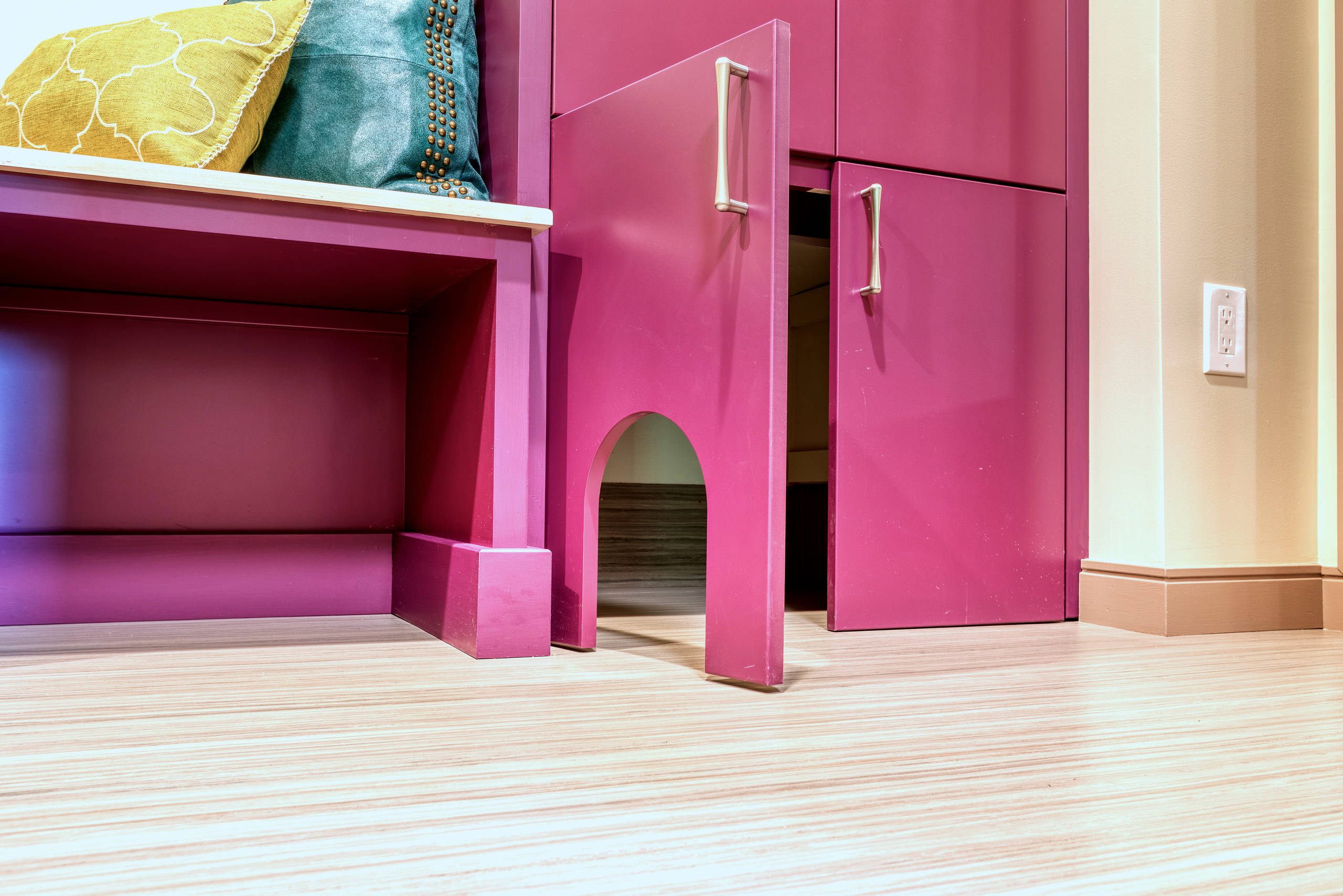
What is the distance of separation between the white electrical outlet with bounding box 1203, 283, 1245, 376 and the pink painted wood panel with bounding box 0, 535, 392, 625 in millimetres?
1368

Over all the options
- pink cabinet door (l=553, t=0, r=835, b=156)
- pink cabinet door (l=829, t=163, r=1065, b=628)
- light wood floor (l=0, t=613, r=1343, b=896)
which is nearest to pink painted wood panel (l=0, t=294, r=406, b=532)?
light wood floor (l=0, t=613, r=1343, b=896)

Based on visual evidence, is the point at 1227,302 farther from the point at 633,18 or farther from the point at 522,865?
the point at 522,865

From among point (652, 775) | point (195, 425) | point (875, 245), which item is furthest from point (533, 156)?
point (652, 775)

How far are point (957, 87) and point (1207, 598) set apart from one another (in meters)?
0.91

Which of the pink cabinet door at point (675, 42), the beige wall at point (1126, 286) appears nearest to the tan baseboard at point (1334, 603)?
the beige wall at point (1126, 286)

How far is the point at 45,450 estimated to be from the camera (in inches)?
56.4

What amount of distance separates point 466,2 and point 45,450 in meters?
0.91

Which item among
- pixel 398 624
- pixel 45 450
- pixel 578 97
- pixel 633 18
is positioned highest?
pixel 633 18

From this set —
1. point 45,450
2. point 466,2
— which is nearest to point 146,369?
point 45,450

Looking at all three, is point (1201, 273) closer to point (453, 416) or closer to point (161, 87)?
point (453, 416)

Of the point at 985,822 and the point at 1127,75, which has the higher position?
the point at 1127,75

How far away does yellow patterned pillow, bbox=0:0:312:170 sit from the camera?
112cm

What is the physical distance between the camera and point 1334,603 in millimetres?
1608

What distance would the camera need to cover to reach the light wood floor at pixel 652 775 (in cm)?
52
